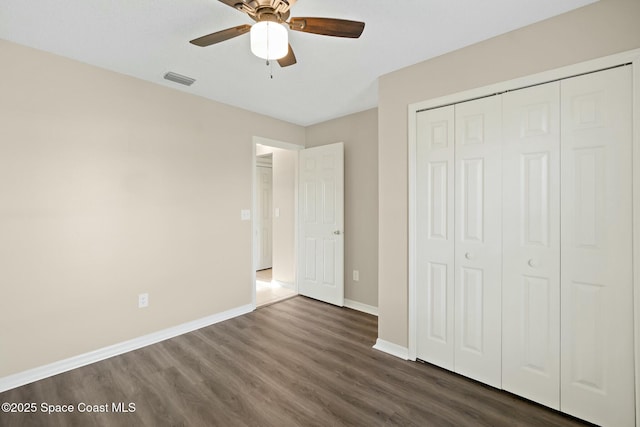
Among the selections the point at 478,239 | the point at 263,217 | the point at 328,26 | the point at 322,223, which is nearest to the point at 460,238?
the point at 478,239

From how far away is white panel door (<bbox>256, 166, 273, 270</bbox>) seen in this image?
5.83 metres

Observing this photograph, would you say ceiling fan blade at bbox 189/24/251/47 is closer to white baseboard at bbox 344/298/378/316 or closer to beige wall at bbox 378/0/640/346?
beige wall at bbox 378/0/640/346

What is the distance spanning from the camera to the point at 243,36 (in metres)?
2.05

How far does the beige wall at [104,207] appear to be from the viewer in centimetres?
211

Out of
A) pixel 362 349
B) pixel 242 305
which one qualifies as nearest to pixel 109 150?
pixel 242 305

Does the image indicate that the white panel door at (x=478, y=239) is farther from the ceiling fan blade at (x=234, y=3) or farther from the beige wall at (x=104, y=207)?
the beige wall at (x=104, y=207)

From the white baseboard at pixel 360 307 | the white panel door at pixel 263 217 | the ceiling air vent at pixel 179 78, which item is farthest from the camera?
the white panel door at pixel 263 217

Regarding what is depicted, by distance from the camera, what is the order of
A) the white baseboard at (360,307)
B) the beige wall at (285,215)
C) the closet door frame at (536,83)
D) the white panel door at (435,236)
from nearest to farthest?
the closet door frame at (536,83) < the white panel door at (435,236) < the white baseboard at (360,307) < the beige wall at (285,215)

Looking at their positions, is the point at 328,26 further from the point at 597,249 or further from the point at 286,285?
the point at 286,285

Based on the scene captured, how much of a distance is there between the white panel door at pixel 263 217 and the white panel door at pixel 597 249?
4.90 m

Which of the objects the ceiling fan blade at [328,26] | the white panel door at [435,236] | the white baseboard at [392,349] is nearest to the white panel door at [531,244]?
the white panel door at [435,236]

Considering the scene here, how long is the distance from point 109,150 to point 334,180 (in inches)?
95.7

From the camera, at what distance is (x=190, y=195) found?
3.06 meters

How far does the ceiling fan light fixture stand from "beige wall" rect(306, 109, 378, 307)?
7.38 ft
